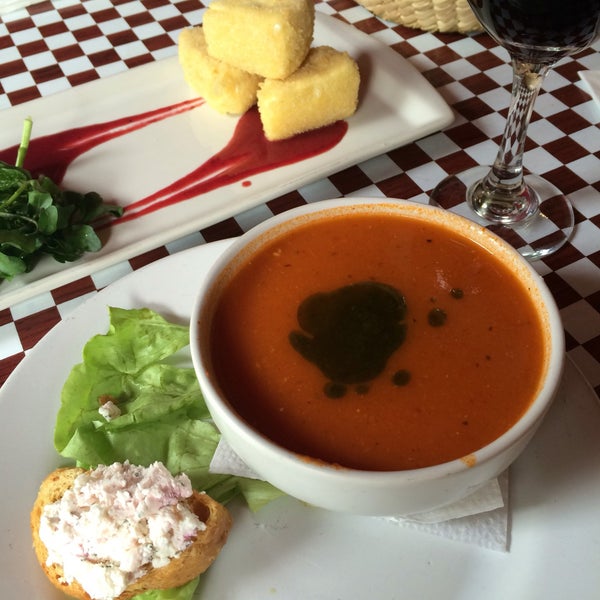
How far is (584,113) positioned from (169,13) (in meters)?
1.07

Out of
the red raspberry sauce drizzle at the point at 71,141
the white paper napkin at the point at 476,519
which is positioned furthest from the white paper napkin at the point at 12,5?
the white paper napkin at the point at 476,519

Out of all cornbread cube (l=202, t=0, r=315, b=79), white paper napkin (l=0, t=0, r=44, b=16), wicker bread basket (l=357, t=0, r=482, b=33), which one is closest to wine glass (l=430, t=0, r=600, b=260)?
cornbread cube (l=202, t=0, r=315, b=79)

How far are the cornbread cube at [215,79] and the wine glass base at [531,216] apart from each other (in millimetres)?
437

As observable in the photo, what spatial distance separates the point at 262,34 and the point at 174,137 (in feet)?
0.87

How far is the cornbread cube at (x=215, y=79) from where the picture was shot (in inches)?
53.9

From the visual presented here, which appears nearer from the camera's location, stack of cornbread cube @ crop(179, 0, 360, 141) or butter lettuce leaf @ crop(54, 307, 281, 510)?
butter lettuce leaf @ crop(54, 307, 281, 510)

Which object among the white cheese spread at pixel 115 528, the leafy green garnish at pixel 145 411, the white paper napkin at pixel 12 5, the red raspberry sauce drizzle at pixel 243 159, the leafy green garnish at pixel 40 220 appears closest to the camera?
the white cheese spread at pixel 115 528

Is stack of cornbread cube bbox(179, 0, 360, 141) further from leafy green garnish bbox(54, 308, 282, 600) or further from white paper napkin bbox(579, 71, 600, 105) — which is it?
leafy green garnish bbox(54, 308, 282, 600)

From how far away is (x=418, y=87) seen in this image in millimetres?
1382

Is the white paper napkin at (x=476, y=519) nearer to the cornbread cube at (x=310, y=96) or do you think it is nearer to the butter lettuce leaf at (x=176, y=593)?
the butter lettuce leaf at (x=176, y=593)

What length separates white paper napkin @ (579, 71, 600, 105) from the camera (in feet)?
4.64

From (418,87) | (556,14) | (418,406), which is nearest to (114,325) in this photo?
(418,406)

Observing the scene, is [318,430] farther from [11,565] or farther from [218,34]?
[218,34]

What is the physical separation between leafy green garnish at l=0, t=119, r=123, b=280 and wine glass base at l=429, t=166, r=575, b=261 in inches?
23.0
